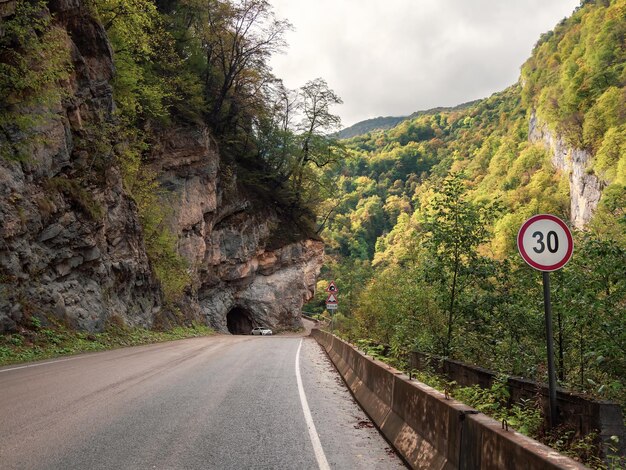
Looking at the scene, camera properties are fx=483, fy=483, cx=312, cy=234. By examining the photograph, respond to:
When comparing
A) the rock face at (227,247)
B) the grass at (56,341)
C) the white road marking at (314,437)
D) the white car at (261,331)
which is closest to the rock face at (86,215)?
the rock face at (227,247)

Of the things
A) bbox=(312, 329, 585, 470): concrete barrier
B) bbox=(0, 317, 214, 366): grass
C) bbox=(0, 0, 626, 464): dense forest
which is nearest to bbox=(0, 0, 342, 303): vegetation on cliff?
bbox=(0, 0, 626, 464): dense forest

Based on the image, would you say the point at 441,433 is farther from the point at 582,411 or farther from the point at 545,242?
the point at 545,242

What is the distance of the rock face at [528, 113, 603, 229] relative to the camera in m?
86.0

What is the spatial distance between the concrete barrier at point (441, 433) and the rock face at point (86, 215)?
45.1 ft

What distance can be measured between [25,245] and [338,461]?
16.5 m

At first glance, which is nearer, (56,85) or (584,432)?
(584,432)

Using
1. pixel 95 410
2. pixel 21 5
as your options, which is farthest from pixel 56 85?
pixel 95 410

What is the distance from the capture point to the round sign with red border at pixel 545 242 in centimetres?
559

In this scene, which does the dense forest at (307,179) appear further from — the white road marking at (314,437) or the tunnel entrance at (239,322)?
the tunnel entrance at (239,322)

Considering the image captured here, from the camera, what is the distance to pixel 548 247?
18.7 ft

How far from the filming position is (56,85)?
67.1 ft

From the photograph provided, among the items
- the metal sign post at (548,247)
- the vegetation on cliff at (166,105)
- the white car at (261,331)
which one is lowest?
the white car at (261,331)

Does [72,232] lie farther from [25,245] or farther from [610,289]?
[610,289]

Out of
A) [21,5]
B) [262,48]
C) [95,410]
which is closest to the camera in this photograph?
[95,410]
